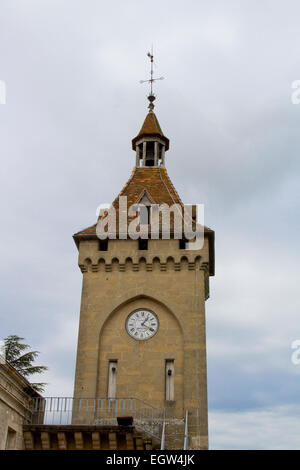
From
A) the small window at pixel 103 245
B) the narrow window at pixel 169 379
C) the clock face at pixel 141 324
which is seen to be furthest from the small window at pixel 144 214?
the narrow window at pixel 169 379

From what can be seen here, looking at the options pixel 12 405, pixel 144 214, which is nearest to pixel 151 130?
pixel 144 214

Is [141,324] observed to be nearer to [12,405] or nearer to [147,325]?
[147,325]

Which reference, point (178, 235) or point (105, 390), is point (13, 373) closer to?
point (105, 390)

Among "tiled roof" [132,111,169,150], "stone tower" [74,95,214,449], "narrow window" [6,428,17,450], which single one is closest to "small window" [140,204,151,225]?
"stone tower" [74,95,214,449]

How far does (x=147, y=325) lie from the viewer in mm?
28234

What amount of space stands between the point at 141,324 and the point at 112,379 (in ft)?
8.40

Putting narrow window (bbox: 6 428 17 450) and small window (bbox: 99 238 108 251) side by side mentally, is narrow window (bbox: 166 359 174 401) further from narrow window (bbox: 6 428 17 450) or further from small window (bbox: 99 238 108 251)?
narrow window (bbox: 6 428 17 450)

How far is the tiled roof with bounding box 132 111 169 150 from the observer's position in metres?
35.8

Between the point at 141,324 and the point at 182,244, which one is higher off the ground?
the point at 182,244

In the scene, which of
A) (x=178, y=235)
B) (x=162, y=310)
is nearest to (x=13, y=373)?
(x=162, y=310)

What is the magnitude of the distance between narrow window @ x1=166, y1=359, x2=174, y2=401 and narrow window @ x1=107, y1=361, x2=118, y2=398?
6.85 feet

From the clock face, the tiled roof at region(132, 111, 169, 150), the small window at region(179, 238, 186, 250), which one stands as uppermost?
the tiled roof at region(132, 111, 169, 150)

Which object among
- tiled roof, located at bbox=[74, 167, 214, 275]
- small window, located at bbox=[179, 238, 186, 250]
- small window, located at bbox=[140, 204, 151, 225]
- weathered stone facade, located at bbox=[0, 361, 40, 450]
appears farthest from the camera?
tiled roof, located at bbox=[74, 167, 214, 275]

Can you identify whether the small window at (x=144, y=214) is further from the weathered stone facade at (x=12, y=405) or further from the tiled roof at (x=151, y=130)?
the weathered stone facade at (x=12, y=405)
